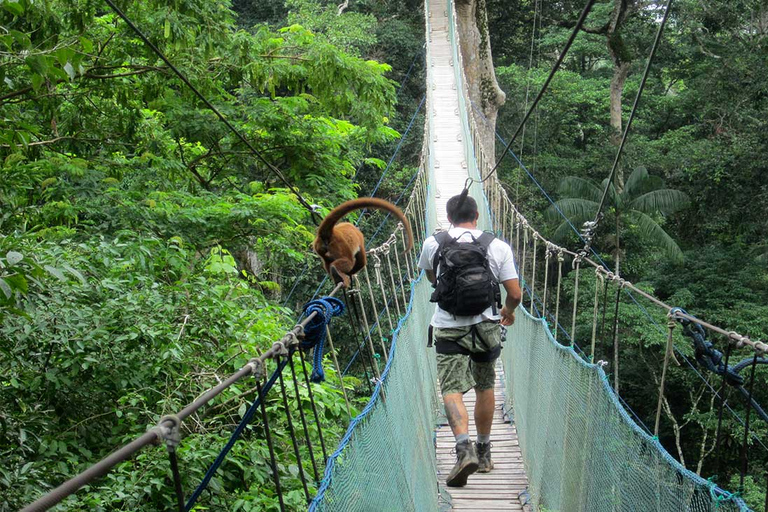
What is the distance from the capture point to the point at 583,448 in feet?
5.59

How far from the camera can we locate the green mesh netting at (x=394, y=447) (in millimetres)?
1228

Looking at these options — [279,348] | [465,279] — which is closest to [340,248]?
[465,279]

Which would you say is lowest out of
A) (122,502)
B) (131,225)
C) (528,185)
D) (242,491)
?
(528,185)

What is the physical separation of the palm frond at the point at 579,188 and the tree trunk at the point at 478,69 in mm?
1640

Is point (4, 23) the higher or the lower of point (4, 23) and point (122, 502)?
the higher

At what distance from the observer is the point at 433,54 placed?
954 cm

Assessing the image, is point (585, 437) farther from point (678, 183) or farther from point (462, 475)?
point (678, 183)

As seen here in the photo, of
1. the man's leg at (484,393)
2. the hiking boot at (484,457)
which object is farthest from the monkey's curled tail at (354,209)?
the hiking boot at (484,457)

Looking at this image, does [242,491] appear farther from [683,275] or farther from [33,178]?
[683,275]

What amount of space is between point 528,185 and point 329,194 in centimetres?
710

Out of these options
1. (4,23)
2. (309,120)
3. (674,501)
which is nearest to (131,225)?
(4,23)

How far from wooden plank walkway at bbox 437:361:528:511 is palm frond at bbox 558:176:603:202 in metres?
7.63

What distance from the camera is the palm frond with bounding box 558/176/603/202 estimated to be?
10.4 meters

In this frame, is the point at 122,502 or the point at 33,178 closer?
the point at 122,502
